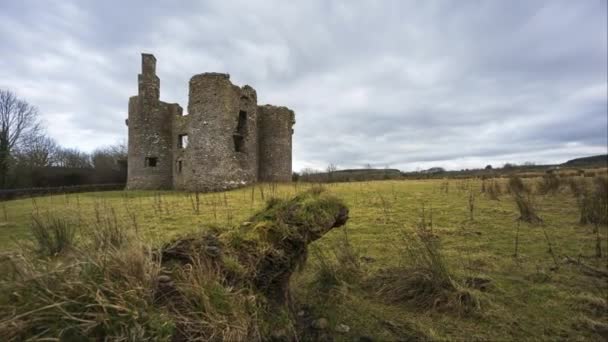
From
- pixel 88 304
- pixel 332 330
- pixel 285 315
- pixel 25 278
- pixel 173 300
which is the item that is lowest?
pixel 332 330

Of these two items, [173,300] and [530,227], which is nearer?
[173,300]

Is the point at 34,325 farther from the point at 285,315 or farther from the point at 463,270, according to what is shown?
the point at 463,270

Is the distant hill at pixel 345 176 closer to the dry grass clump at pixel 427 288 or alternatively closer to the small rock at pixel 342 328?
the dry grass clump at pixel 427 288

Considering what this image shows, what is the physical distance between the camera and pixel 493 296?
3.13m

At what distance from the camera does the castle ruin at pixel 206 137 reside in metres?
16.8

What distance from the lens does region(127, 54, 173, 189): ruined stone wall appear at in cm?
1909

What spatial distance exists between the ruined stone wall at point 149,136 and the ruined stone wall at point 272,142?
654 centimetres

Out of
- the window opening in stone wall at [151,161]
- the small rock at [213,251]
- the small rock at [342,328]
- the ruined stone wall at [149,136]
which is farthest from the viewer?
the window opening in stone wall at [151,161]

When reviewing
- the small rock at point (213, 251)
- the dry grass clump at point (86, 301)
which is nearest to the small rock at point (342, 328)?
the small rock at point (213, 251)

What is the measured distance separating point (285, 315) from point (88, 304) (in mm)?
1535

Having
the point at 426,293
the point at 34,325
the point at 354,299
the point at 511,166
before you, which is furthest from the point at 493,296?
the point at 511,166

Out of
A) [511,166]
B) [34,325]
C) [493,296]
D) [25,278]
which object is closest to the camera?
[34,325]

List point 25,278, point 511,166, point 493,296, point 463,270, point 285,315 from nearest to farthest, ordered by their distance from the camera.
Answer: point 25,278 < point 285,315 < point 493,296 < point 463,270 < point 511,166

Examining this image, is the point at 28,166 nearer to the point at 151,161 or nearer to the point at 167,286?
the point at 151,161
